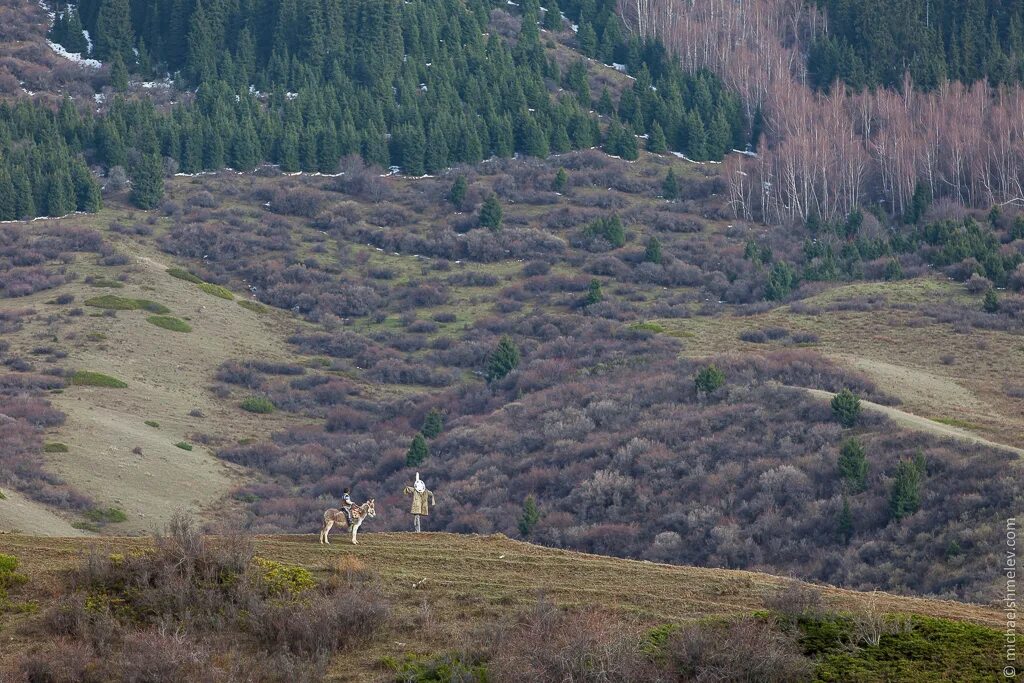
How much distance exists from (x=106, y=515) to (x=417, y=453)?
13.2 metres

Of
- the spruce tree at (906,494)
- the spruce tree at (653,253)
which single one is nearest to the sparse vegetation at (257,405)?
the spruce tree at (906,494)

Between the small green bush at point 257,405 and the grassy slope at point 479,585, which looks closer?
the grassy slope at point 479,585

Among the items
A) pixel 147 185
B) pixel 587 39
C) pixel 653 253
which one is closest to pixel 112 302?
pixel 147 185

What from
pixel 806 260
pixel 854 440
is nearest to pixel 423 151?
pixel 806 260

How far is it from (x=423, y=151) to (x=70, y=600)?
79243mm

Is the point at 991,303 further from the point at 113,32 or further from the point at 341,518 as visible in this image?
the point at 113,32

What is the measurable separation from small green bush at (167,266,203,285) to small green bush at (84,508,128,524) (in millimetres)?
34009

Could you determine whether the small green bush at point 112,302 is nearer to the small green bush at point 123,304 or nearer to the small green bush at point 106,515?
the small green bush at point 123,304

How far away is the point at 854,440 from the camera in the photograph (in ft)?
117

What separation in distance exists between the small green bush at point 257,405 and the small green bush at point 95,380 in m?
4.89

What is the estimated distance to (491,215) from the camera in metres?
80.9

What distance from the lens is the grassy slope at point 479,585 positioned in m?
15.2

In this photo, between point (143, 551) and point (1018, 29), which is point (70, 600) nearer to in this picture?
point (143, 551)

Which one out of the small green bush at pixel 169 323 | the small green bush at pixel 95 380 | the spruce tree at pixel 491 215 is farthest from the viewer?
the spruce tree at pixel 491 215
